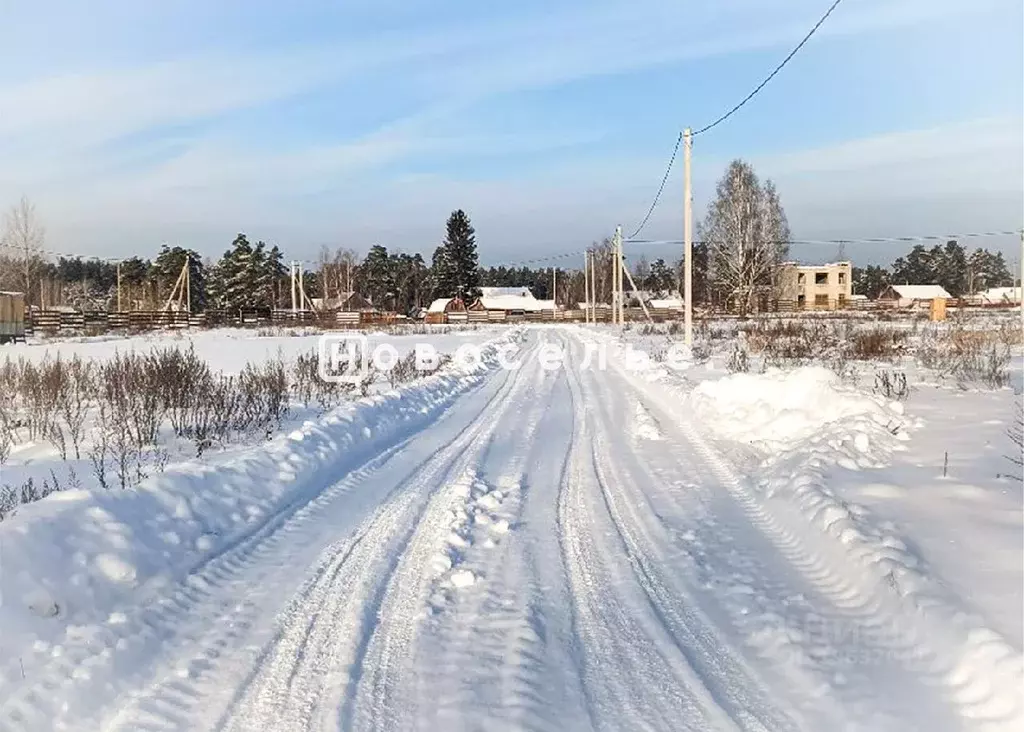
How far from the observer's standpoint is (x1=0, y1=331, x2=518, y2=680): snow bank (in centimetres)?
431

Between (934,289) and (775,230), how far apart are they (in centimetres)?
7776

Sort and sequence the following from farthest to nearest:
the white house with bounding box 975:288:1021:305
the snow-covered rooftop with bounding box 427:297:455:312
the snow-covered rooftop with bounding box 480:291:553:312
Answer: the white house with bounding box 975:288:1021:305 → the snow-covered rooftop with bounding box 480:291:553:312 → the snow-covered rooftop with bounding box 427:297:455:312

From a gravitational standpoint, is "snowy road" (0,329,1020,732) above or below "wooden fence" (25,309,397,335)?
below

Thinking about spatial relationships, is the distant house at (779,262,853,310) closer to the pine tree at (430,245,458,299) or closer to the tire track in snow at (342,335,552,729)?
the pine tree at (430,245,458,299)

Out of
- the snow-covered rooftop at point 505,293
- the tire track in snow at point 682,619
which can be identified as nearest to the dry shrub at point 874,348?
the tire track in snow at point 682,619

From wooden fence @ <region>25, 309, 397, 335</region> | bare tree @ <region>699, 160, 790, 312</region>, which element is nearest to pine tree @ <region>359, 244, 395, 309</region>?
wooden fence @ <region>25, 309, 397, 335</region>

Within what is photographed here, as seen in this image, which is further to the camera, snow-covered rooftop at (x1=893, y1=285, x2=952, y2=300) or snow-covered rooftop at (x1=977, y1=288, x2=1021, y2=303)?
snow-covered rooftop at (x1=893, y1=285, x2=952, y2=300)

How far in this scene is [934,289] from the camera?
12300 cm

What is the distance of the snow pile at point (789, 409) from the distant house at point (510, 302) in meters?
83.7

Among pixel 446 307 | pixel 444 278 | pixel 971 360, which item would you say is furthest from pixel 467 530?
pixel 444 278

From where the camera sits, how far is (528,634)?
4.18 meters

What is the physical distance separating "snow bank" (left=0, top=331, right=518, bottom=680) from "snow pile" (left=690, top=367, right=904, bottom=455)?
5.60 m

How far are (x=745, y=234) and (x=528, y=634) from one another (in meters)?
60.2

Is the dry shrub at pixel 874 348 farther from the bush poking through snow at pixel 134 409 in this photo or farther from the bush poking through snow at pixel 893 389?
the bush poking through snow at pixel 134 409
